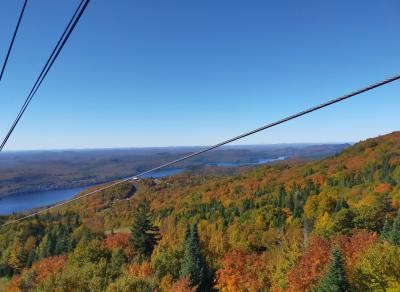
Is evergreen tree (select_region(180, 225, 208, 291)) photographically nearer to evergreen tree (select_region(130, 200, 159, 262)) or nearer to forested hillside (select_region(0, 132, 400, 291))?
forested hillside (select_region(0, 132, 400, 291))

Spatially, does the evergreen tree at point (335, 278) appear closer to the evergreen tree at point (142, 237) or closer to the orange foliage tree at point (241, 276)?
the orange foliage tree at point (241, 276)

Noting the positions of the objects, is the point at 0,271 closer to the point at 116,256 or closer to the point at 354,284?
the point at 116,256

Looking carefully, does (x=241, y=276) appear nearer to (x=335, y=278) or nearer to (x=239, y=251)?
Answer: (x=239, y=251)

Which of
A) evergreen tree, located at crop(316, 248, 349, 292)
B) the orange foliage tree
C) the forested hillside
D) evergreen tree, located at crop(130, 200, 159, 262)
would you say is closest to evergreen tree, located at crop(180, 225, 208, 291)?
the forested hillside

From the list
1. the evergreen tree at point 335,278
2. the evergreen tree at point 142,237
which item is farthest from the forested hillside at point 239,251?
the evergreen tree at point 142,237

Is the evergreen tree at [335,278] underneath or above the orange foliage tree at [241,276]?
above

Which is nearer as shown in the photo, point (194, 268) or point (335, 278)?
point (335, 278)

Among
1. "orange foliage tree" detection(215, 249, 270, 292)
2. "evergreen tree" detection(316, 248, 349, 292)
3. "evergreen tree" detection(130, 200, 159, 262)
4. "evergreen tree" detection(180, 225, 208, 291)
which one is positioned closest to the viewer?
"evergreen tree" detection(316, 248, 349, 292)

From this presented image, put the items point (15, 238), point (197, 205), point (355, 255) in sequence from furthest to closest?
point (197, 205)
point (15, 238)
point (355, 255)

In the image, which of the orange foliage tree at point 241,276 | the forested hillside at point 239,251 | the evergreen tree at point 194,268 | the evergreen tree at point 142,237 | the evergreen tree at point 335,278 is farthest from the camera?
the evergreen tree at point 142,237

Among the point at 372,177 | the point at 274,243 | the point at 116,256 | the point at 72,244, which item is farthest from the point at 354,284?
the point at 372,177

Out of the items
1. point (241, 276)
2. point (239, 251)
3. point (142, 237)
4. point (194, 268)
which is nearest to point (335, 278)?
point (241, 276)
